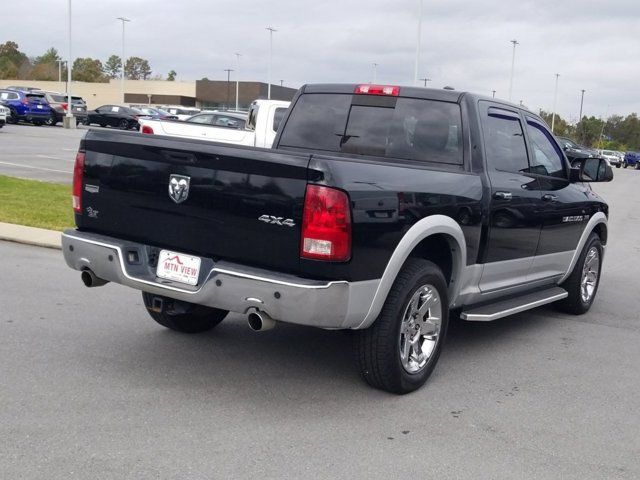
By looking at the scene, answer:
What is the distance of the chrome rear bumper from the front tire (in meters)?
0.30

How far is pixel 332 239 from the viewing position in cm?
443

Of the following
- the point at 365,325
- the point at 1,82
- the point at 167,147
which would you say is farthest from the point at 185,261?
the point at 1,82

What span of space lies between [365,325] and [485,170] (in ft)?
5.84

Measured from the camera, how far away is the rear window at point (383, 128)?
5.87 m

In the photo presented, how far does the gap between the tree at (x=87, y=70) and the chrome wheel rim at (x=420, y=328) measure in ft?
427

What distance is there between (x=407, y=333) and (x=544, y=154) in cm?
262

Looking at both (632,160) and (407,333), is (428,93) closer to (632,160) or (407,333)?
(407,333)

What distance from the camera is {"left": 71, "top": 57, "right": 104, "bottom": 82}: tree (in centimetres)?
12975

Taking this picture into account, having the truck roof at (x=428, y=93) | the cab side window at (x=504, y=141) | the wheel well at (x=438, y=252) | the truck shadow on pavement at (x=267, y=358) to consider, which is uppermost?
the truck roof at (x=428, y=93)

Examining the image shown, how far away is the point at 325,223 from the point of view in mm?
4434

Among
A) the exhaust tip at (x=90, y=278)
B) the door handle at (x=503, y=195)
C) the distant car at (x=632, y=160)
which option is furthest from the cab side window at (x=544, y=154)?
the distant car at (x=632, y=160)

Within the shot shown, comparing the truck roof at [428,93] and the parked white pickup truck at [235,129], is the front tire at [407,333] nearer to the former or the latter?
the truck roof at [428,93]

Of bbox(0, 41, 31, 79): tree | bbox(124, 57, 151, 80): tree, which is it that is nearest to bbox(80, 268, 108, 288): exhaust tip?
bbox(0, 41, 31, 79): tree

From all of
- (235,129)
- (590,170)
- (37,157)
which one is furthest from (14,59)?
(590,170)
